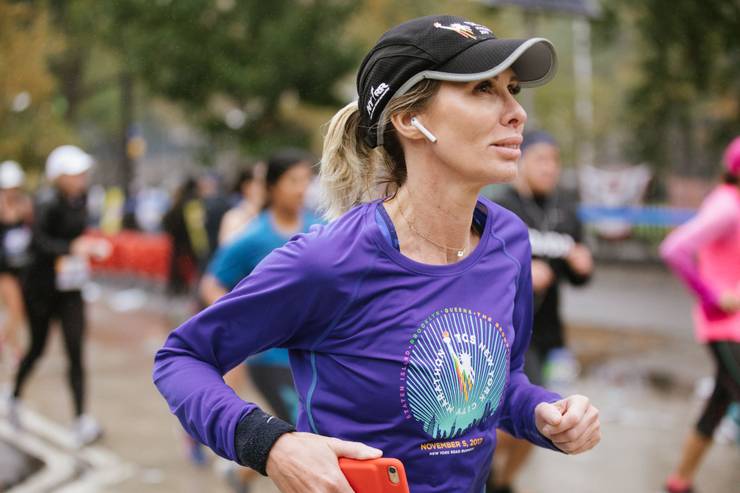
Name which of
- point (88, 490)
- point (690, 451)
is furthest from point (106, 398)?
point (690, 451)

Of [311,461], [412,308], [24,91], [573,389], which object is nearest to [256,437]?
[311,461]

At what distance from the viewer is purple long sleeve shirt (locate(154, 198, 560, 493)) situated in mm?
2014

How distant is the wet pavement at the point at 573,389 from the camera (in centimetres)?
592

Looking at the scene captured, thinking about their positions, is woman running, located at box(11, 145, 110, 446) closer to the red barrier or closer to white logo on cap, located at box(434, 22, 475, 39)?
white logo on cap, located at box(434, 22, 475, 39)

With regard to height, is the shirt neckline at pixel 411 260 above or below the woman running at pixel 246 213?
above

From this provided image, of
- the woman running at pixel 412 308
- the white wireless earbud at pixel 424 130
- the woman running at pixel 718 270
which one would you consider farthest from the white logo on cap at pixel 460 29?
the woman running at pixel 718 270

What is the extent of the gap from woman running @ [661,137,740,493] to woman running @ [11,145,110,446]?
4.34m

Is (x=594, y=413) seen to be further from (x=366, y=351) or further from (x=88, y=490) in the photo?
(x=88, y=490)

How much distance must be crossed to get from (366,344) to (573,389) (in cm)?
645

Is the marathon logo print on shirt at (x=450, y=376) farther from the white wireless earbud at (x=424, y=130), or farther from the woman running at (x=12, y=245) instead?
the woman running at (x=12, y=245)

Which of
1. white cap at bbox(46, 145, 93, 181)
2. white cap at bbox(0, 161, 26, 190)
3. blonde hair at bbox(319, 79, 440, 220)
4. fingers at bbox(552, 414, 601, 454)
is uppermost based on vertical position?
blonde hair at bbox(319, 79, 440, 220)

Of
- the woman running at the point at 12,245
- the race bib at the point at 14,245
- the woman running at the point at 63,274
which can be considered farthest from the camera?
the race bib at the point at 14,245

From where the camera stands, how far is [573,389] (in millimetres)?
8141

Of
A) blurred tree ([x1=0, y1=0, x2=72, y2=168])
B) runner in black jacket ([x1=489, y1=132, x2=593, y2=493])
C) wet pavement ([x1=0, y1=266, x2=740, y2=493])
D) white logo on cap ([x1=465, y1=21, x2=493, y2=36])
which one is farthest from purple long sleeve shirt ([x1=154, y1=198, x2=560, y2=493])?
blurred tree ([x1=0, y1=0, x2=72, y2=168])
